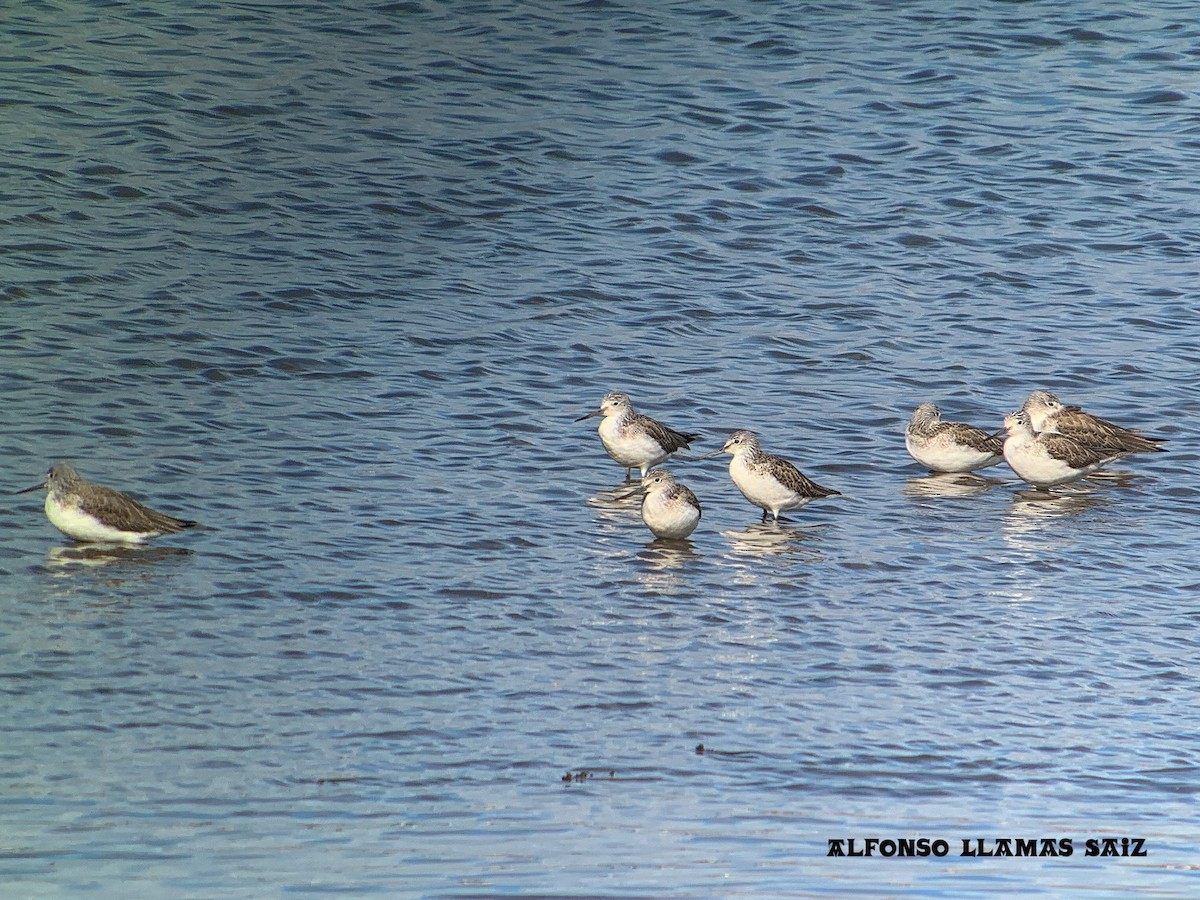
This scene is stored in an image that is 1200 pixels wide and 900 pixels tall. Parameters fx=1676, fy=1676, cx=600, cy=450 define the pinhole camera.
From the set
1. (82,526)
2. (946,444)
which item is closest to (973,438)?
(946,444)

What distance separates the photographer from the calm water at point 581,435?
768 centimetres

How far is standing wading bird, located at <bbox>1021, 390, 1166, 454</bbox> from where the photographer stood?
50.4 ft

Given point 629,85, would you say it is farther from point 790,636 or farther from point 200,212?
point 790,636

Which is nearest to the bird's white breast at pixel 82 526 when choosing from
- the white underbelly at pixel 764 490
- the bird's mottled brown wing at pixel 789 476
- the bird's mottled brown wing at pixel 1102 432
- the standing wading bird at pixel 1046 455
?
the white underbelly at pixel 764 490

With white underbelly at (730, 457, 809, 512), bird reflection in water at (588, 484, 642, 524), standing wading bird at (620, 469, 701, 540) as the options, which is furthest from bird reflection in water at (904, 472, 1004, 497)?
standing wading bird at (620, 469, 701, 540)

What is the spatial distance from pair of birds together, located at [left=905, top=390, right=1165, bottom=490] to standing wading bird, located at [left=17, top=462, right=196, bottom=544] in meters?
6.77

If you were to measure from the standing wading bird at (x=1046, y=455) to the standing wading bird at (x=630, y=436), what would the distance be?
3110mm

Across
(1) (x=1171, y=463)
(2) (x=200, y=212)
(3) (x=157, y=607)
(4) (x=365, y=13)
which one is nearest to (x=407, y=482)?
(3) (x=157, y=607)

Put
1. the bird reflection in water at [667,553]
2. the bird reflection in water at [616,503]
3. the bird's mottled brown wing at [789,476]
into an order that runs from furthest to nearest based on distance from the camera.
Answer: the bird reflection in water at [616,503] < the bird's mottled brown wing at [789,476] < the bird reflection in water at [667,553]

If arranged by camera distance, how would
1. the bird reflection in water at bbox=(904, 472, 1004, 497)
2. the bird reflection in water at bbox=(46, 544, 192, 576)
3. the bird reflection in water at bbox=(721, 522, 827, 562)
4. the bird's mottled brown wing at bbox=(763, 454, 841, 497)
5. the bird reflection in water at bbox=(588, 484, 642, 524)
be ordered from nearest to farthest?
the bird reflection in water at bbox=(46, 544, 192, 576) → the bird reflection in water at bbox=(721, 522, 827, 562) → the bird's mottled brown wing at bbox=(763, 454, 841, 497) → the bird reflection in water at bbox=(588, 484, 642, 524) → the bird reflection in water at bbox=(904, 472, 1004, 497)

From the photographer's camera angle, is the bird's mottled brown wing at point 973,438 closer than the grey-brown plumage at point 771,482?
No

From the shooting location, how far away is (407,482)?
44.2 feet

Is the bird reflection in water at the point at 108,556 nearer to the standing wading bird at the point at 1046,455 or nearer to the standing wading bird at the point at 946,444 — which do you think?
the standing wading bird at the point at 946,444

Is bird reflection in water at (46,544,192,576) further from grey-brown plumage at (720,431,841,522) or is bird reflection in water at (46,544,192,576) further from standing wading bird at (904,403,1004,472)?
standing wading bird at (904,403,1004,472)
